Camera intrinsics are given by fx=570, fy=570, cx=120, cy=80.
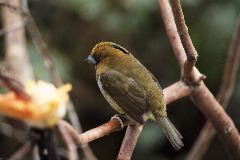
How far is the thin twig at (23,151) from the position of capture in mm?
602

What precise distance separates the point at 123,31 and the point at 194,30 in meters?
0.58

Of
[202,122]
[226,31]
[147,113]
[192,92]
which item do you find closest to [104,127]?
[192,92]

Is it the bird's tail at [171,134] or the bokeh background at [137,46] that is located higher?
the bird's tail at [171,134]

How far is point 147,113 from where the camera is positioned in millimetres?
2908

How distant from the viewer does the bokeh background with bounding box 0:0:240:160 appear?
14.5 feet

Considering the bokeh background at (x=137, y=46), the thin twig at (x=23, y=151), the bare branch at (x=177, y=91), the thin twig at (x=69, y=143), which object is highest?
the thin twig at (x=23, y=151)

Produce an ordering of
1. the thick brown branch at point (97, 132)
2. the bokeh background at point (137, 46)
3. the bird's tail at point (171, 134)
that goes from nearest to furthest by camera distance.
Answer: the thick brown branch at point (97, 132), the bird's tail at point (171, 134), the bokeh background at point (137, 46)

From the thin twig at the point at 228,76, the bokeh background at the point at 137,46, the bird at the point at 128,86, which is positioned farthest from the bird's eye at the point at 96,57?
the bokeh background at the point at 137,46

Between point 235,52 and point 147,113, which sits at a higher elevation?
point 235,52

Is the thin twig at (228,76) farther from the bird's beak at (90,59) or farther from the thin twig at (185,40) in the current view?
the bird's beak at (90,59)

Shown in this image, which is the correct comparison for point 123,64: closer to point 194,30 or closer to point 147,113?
point 147,113

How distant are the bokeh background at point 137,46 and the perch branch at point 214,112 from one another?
6.03 ft

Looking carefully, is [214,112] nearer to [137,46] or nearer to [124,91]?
[124,91]

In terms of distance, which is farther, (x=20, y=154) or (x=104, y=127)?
(x=104, y=127)
